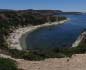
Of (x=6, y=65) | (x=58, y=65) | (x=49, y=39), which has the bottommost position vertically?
(x=49, y=39)

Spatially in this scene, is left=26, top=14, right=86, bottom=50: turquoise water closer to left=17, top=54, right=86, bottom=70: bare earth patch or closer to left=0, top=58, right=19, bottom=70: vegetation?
left=17, top=54, right=86, bottom=70: bare earth patch

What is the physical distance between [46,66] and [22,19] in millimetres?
128114

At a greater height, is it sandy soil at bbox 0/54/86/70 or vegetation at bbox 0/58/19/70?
vegetation at bbox 0/58/19/70

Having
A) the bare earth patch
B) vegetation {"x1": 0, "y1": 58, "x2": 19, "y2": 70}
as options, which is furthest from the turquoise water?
vegetation {"x1": 0, "y1": 58, "x2": 19, "y2": 70}

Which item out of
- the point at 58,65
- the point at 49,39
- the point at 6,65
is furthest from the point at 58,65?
the point at 49,39

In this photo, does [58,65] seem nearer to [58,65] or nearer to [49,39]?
[58,65]

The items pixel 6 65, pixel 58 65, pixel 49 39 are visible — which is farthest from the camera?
pixel 49 39

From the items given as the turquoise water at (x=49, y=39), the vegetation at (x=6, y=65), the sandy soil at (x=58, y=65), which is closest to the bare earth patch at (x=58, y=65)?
the sandy soil at (x=58, y=65)

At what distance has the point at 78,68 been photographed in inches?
793

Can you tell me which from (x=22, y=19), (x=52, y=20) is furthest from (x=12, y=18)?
(x=52, y=20)

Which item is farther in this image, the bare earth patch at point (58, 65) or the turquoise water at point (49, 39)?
the turquoise water at point (49, 39)

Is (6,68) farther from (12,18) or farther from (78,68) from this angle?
(12,18)

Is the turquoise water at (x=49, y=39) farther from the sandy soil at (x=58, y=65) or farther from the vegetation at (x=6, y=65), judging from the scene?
the vegetation at (x=6, y=65)

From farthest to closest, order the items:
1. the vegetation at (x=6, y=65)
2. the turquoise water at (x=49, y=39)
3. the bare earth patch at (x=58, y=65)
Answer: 1. the turquoise water at (x=49, y=39)
2. the bare earth patch at (x=58, y=65)
3. the vegetation at (x=6, y=65)
